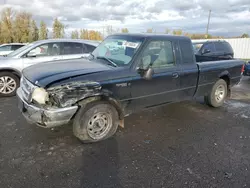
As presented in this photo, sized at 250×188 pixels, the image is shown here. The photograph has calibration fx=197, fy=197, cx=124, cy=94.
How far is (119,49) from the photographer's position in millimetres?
4008

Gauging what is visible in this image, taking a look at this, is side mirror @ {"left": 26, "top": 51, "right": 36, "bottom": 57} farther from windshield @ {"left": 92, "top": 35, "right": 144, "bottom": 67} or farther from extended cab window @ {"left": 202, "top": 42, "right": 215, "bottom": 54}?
extended cab window @ {"left": 202, "top": 42, "right": 215, "bottom": 54}

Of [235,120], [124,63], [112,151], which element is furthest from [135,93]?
[235,120]

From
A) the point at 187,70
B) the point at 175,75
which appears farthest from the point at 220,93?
the point at 175,75

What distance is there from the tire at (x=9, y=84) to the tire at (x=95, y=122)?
3.97m

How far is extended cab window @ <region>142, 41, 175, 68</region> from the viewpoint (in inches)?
149

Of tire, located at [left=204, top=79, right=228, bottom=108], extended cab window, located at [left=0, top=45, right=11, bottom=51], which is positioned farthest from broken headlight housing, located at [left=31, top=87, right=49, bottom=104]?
extended cab window, located at [left=0, top=45, right=11, bottom=51]

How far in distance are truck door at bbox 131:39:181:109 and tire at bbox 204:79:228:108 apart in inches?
60.0

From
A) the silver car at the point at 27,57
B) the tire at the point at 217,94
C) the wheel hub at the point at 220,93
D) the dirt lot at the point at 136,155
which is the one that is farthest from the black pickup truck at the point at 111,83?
the silver car at the point at 27,57

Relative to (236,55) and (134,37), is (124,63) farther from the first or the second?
(236,55)

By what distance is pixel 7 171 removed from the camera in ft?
8.77

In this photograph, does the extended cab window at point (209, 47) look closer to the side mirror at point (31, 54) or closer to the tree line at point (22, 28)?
the side mirror at point (31, 54)

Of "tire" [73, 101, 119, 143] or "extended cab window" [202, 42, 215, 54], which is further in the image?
"extended cab window" [202, 42, 215, 54]

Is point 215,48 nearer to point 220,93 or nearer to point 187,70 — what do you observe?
point 220,93

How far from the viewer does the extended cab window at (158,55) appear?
378cm
